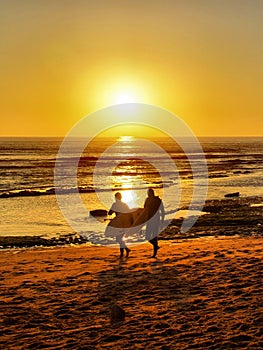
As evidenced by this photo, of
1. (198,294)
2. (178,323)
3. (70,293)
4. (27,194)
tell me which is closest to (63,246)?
(70,293)

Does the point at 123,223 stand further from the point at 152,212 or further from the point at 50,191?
the point at 50,191

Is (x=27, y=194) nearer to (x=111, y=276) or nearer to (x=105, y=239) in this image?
(x=105, y=239)

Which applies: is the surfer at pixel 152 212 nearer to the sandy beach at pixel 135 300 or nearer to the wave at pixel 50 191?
the sandy beach at pixel 135 300

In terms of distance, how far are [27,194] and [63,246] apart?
723 inches

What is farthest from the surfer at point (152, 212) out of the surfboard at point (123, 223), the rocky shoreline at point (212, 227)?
the rocky shoreline at point (212, 227)

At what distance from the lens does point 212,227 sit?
21.0m

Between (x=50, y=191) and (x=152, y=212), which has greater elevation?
(x=50, y=191)

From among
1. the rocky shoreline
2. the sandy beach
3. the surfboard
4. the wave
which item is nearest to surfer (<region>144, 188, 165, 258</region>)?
the surfboard

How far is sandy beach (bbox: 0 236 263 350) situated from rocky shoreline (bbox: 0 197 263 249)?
10.7 ft

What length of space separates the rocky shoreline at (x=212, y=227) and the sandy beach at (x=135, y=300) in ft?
10.7

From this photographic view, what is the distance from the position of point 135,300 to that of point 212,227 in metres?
12.0

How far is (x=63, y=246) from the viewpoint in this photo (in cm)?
1708

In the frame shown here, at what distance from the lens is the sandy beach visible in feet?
25.2

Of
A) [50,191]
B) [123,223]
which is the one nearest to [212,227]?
[123,223]
